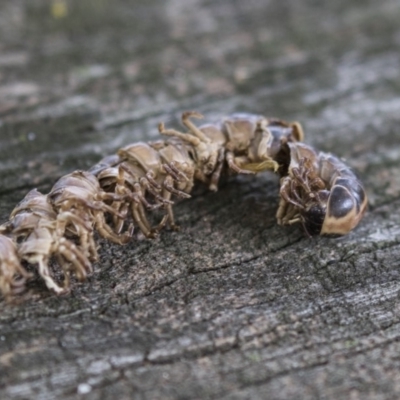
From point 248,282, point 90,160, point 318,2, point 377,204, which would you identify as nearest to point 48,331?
point 248,282

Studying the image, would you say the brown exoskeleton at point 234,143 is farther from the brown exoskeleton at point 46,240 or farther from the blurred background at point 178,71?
the brown exoskeleton at point 46,240

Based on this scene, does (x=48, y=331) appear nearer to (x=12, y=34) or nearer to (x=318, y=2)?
(x=12, y=34)

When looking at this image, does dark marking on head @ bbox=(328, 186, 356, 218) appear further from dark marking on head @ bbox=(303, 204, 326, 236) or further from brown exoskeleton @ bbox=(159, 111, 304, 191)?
brown exoskeleton @ bbox=(159, 111, 304, 191)

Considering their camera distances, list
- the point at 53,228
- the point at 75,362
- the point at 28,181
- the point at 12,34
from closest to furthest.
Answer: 1. the point at 75,362
2. the point at 53,228
3. the point at 28,181
4. the point at 12,34

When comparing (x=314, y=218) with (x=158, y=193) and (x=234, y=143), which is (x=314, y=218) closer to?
(x=234, y=143)

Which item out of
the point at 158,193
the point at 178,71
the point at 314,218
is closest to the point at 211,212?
the point at 158,193

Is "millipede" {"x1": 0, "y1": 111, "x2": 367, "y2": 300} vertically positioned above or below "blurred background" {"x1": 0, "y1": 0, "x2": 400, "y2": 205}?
below

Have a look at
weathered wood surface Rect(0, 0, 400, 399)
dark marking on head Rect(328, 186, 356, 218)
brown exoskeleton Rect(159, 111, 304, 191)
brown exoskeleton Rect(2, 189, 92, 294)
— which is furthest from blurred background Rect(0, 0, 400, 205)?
dark marking on head Rect(328, 186, 356, 218)
